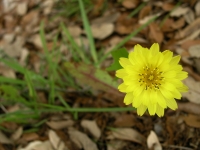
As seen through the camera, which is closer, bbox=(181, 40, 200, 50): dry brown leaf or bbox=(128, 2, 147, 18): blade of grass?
bbox=(181, 40, 200, 50): dry brown leaf

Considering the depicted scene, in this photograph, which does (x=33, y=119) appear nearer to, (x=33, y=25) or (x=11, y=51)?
(x=11, y=51)

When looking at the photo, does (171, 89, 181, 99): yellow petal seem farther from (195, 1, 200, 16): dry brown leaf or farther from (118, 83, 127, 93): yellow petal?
(195, 1, 200, 16): dry brown leaf

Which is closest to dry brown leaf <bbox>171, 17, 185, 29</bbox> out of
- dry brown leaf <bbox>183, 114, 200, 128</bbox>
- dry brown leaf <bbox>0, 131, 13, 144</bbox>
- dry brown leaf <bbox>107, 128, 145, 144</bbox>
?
dry brown leaf <bbox>183, 114, 200, 128</bbox>

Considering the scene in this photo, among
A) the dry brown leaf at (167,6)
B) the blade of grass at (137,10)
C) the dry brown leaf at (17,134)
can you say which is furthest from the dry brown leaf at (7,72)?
the dry brown leaf at (167,6)

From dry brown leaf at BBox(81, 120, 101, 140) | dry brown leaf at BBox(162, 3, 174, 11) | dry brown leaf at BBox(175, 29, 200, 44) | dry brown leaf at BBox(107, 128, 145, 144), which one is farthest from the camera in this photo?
dry brown leaf at BBox(162, 3, 174, 11)

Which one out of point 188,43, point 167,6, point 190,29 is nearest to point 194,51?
point 188,43
